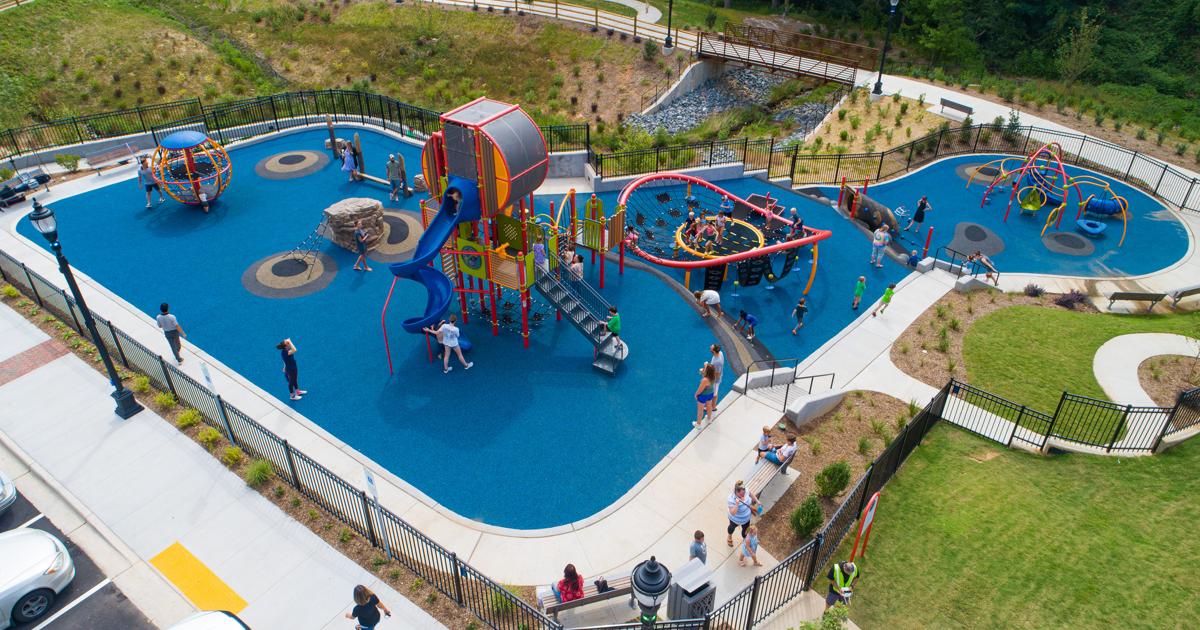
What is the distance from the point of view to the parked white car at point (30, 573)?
12.2 metres

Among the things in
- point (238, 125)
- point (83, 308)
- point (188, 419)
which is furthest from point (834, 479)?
point (238, 125)

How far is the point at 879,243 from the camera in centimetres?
2455

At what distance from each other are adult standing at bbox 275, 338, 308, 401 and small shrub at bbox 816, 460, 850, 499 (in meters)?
12.5

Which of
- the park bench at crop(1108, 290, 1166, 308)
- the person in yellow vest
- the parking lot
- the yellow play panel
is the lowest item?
the parking lot

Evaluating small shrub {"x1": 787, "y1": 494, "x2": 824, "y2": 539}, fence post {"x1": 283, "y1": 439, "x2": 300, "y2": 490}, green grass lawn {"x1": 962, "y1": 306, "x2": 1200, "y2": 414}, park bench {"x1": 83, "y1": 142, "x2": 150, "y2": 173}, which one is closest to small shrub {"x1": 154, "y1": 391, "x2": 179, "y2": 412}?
fence post {"x1": 283, "y1": 439, "x2": 300, "y2": 490}

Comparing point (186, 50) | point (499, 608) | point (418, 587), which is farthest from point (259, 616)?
point (186, 50)

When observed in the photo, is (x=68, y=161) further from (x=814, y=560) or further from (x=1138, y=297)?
(x=1138, y=297)

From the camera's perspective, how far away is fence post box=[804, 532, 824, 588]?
41.0ft

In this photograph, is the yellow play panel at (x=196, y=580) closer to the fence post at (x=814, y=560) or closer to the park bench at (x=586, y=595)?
the park bench at (x=586, y=595)

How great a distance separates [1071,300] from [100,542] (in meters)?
27.4

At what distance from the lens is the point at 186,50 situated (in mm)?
50469

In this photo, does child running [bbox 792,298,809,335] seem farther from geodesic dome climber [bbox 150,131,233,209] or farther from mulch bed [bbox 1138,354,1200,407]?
geodesic dome climber [bbox 150,131,233,209]

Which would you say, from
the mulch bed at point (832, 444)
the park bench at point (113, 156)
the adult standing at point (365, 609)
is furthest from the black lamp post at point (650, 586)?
the park bench at point (113, 156)

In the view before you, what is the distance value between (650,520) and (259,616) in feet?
24.6
